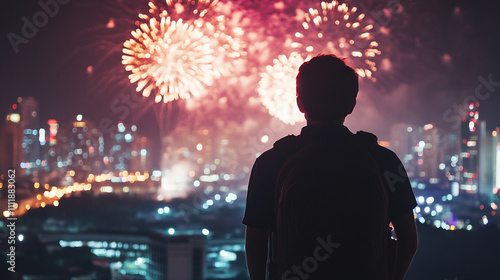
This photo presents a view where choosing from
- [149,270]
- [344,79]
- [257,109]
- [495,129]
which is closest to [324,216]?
[344,79]

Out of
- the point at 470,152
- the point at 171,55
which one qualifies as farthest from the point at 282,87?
the point at 470,152

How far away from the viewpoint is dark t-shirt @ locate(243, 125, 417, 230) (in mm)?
1302

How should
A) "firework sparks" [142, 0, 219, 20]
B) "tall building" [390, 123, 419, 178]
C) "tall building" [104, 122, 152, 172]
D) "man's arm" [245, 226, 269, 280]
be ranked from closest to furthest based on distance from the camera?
"man's arm" [245, 226, 269, 280] → "firework sparks" [142, 0, 219, 20] → "tall building" [104, 122, 152, 172] → "tall building" [390, 123, 419, 178]

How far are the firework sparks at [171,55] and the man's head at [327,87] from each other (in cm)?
770

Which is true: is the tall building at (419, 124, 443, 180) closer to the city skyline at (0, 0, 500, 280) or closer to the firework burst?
the city skyline at (0, 0, 500, 280)

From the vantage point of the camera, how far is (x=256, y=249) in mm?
1347

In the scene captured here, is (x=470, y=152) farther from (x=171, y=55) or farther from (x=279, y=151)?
(x=279, y=151)

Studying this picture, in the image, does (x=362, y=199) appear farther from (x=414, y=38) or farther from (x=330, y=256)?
(x=414, y=38)

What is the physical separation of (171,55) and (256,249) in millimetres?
7892

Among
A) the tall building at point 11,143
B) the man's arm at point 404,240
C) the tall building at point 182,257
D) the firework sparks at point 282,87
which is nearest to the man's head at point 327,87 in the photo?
the man's arm at point 404,240

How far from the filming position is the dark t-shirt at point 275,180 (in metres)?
1.30

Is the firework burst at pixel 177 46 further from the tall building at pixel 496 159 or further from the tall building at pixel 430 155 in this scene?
the tall building at pixel 430 155

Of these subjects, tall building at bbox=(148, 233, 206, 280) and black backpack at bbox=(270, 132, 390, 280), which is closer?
black backpack at bbox=(270, 132, 390, 280)

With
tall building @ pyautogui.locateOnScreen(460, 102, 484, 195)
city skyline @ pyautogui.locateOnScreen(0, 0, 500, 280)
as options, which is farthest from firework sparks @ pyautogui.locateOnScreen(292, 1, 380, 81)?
tall building @ pyautogui.locateOnScreen(460, 102, 484, 195)
